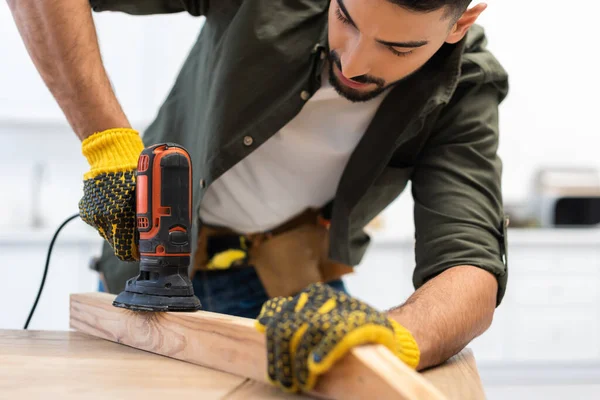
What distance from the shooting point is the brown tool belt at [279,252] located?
4.65ft

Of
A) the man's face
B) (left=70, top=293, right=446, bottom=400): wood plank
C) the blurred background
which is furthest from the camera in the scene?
the blurred background

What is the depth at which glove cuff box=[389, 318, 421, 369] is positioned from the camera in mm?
759

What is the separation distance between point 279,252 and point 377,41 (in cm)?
59

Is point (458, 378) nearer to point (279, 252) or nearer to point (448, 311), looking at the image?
point (448, 311)

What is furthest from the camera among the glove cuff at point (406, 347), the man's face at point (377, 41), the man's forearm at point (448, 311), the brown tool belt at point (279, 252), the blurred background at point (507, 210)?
the blurred background at point (507, 210)

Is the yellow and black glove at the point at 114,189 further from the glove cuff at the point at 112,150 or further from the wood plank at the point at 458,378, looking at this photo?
the wood plank at the point at 458,378

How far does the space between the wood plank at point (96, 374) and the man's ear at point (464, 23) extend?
0.72m

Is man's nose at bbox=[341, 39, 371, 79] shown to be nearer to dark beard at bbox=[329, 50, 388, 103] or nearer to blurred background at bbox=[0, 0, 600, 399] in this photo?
dark beard at bbox=[329, 50, 388, 103]

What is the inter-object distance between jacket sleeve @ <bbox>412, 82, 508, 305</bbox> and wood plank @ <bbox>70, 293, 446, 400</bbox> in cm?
44

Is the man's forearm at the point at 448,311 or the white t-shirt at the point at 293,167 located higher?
the white t-shirt at the point at 293,167

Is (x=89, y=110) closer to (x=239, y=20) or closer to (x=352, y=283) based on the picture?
(x=239, y=20)

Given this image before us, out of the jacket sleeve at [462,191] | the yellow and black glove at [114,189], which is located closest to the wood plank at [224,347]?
the yellow and black glove at [114,189]

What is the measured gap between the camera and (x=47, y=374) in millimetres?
754

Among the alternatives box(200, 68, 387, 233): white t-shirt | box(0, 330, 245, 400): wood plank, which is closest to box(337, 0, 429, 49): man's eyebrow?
box(200, 68, 387, 233): white t-shirt
